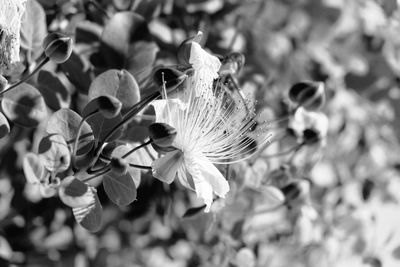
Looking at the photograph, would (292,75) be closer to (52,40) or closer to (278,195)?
(278,195)

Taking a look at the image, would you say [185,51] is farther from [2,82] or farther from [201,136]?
[2,82]

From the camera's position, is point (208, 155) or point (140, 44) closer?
point (208, 155)

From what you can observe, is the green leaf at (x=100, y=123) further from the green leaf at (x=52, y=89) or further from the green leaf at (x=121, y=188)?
the green leaf at (x=52, y=89)

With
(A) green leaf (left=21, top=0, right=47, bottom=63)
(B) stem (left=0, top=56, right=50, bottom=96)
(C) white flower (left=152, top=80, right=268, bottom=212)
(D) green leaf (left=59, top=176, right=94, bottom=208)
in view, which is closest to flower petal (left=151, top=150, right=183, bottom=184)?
(C) white flower (left=152, top=80, right=268, bottom=212)

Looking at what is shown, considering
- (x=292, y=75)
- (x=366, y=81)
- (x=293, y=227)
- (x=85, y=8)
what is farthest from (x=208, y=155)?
(x=366, y=81)

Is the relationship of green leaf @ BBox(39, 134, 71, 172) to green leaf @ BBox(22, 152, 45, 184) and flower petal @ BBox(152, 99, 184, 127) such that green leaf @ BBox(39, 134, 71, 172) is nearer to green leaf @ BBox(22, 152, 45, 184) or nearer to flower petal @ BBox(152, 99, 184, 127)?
green leaf @ BBox(22, 152, 45, 184)

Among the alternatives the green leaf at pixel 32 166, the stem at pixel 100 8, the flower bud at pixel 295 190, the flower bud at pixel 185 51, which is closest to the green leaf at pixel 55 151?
the green leaf at pixel 32 166
